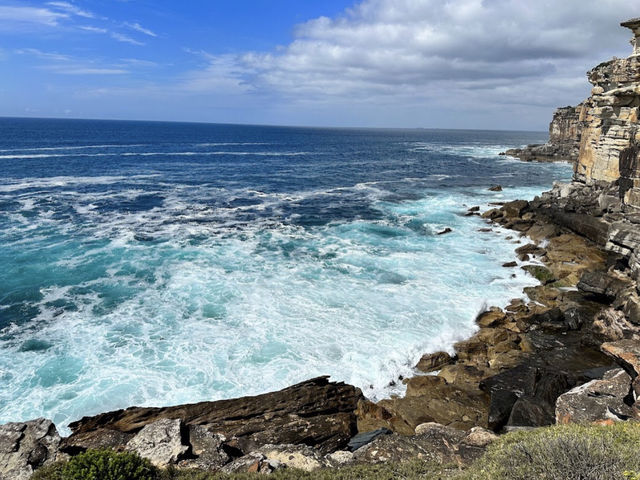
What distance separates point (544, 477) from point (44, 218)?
4002cm

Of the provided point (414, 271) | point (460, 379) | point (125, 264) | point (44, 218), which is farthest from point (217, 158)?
point (460, 379)

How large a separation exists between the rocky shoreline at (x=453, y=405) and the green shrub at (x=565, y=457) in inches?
59.5

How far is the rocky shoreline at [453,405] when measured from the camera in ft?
28.2

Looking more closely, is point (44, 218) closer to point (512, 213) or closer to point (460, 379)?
point (460, 379)

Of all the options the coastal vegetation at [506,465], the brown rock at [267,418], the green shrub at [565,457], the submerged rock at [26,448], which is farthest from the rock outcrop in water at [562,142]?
the submerged rock at [26,448]

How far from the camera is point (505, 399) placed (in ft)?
40.3

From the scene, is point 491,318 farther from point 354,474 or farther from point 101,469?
point 101,469

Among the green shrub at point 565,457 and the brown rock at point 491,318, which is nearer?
the green shrub at point 565,457

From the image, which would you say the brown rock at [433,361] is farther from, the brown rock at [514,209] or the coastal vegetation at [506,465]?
the brown rock at [514,209]

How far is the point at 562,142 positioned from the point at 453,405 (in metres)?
110

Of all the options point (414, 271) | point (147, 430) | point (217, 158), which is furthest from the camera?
point (217, 158)

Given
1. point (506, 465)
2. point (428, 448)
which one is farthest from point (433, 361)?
point (506, 465)

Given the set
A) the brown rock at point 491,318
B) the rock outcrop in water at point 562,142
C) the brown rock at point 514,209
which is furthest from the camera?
the rock outcrop in water at point 562,142

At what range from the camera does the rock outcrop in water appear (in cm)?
9344
